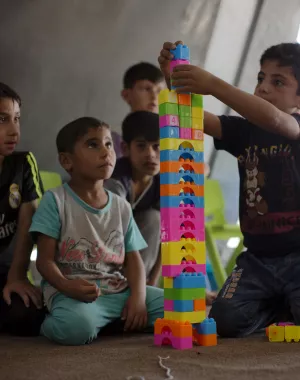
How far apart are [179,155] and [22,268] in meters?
0.48

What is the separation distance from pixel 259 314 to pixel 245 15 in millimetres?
1295

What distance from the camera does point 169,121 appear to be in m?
0.95

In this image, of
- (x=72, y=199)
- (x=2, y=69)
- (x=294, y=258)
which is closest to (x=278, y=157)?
(x=294, y=258)

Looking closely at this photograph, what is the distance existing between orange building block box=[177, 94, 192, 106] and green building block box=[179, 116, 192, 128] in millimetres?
27

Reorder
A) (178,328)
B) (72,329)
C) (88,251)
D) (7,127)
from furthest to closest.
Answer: (7,127)
(88,251)
(72,329)
(178,328)

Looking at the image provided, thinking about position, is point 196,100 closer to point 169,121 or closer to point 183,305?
point 169,121

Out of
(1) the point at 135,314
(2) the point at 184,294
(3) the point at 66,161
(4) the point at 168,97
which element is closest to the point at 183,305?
(2) the point at 184,294

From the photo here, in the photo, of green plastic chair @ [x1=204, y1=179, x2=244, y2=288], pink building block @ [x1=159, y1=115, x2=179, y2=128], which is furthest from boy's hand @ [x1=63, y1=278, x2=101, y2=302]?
green plastic chair @ [x1=204, y1=179, x2=244, y2=288]

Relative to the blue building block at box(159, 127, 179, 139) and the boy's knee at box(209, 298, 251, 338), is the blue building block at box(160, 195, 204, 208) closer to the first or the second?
the blue building block at box(159, 127, 179, 139)

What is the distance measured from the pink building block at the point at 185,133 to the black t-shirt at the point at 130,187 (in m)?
0.55

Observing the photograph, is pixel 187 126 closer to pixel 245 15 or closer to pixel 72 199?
pixel 72 199

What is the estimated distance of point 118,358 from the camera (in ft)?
2.77

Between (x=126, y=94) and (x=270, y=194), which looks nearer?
(x=270, y=194)

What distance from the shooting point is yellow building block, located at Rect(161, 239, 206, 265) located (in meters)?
0.93
